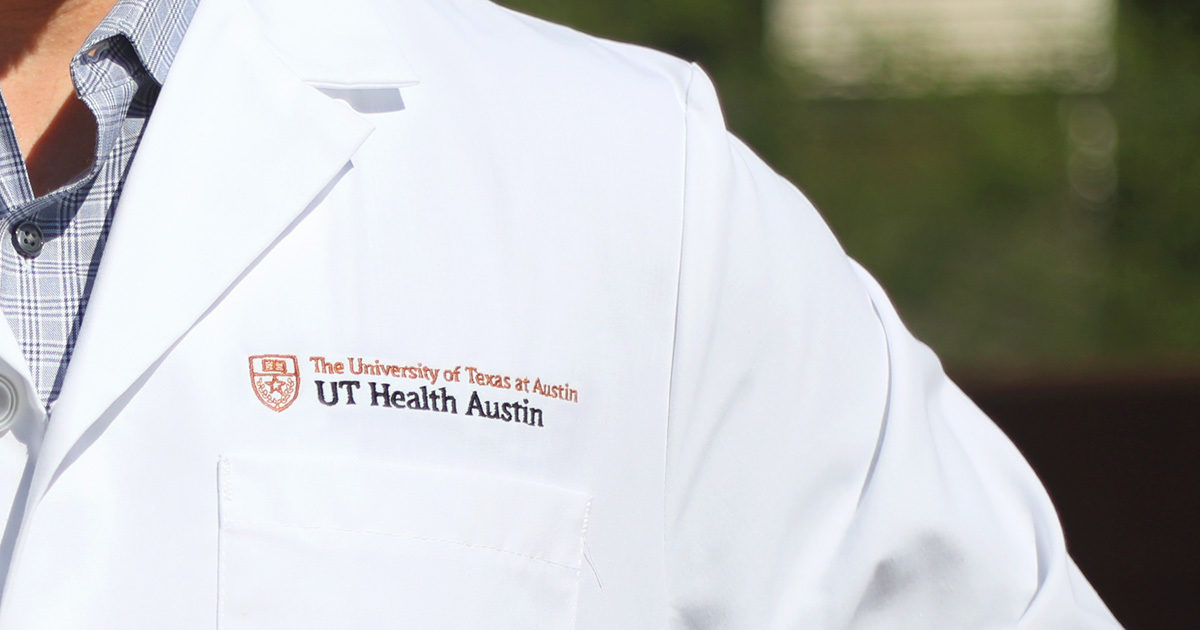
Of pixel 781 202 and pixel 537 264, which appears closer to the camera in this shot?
pixel 537 264

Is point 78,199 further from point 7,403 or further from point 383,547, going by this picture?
point 383,547

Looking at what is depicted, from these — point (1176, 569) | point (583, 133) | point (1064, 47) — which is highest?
point (583, 133)

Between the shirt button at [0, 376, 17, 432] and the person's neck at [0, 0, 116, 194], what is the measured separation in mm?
228

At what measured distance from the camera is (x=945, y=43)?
793 centimetres

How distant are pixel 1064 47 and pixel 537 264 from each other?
274 inches

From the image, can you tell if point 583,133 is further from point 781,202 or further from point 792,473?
point 792,473

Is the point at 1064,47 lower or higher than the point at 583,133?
lower

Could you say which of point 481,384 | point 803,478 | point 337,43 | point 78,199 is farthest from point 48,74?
point 803,478

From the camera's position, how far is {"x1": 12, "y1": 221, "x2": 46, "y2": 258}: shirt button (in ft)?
3.78

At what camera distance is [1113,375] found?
409cm

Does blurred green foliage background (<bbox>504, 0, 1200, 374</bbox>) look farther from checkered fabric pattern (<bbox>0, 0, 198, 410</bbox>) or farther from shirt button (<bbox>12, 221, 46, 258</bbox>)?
shirt button (<bbox>12, 221, 46, 258</bbox>)

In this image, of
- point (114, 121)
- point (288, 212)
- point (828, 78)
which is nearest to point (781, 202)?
point (288, 212)

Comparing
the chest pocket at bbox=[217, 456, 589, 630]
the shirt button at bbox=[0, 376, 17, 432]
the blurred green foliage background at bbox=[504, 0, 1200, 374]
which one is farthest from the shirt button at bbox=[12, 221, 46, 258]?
the blurred green foliage background at bbox=[504, 0, 1200, 374]

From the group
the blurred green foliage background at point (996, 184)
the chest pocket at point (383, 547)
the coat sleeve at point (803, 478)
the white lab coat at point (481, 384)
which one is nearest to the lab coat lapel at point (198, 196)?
the white lab coat at point (481, 384)
